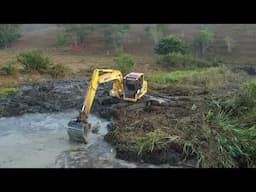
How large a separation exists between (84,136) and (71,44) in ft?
52.4

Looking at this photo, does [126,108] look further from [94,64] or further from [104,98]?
[94,64]

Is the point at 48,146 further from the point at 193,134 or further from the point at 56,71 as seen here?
the point at 56,71

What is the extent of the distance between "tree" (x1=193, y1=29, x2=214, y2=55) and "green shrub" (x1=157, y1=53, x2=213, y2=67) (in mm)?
2981

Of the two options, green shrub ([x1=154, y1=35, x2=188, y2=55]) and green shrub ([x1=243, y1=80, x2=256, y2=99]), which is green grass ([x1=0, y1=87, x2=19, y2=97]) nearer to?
green shrub ([x1=243, y1=80, x2=256, y2=99])

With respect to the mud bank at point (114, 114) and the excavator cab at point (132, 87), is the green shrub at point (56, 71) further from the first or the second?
the excavator cab at point (132, 87)

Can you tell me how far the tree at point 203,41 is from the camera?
23.8 metres

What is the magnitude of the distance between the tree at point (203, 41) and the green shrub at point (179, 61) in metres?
2.98

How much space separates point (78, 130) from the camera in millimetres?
9945

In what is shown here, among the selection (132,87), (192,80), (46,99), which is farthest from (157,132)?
(192,80)

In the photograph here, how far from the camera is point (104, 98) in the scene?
1348 cm

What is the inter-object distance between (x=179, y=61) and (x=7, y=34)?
1065 cm

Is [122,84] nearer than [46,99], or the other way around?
[122,84]

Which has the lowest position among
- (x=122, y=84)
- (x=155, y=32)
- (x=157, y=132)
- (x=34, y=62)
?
(x=157, y=132)

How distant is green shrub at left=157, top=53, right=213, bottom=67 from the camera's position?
2072 centimetres
